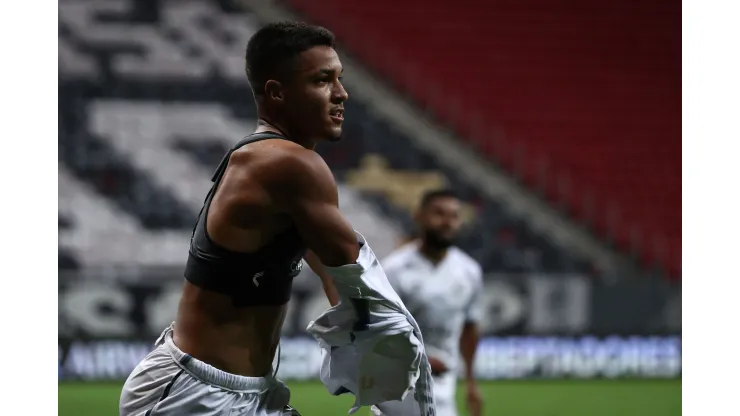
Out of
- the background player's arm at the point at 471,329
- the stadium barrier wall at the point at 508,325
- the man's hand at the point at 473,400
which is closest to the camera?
the man's hand at the point at 473,400

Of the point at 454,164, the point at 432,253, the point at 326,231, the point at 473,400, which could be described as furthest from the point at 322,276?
the point at 454,164

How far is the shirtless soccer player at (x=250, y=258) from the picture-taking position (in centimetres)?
245

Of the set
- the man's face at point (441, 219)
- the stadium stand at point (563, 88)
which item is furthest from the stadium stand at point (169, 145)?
the man's face at point (441, 219)

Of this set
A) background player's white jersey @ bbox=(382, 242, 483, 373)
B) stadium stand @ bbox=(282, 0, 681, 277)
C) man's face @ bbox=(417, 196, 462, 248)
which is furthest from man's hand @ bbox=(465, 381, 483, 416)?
stadium stand @ bbox=(282, 0, 681, 277)

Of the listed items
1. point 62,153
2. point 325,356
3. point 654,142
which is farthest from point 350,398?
Result: point 325,356

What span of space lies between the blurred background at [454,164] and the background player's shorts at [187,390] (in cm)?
533

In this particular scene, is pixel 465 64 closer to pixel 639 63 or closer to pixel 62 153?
pixel 639 63

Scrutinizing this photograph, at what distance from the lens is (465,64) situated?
991cm

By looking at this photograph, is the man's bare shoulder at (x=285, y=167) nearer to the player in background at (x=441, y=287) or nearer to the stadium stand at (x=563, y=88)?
the player in background at (x=441, y=287)

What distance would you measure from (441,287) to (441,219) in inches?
16.1

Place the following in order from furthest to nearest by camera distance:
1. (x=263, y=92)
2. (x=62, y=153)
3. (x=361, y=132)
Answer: (x=361, y=132), (x=62, y=153), (x=263, y=92)

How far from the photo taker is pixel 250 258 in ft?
8.14

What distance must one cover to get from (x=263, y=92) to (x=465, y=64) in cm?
752

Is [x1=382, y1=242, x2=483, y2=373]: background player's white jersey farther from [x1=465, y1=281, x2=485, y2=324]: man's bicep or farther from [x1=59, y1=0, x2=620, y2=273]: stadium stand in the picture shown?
[x1=59, y1=0, x2=620, y2=273]: stadium stand
